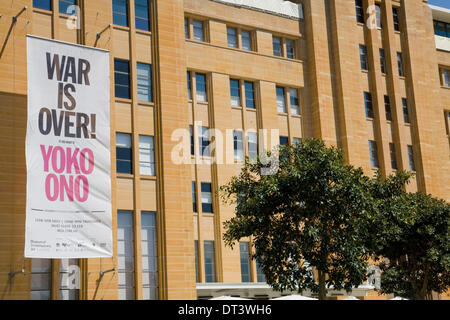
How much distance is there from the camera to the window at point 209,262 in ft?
113

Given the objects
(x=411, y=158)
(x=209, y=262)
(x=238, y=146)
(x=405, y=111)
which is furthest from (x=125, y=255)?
(x=405, y=111)

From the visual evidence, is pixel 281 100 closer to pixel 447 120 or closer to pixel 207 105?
pixel 207 105

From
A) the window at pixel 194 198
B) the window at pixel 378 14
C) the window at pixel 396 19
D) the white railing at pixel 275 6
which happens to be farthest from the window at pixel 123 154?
the window at pixel 396 19

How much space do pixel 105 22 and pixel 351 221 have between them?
1637 cm

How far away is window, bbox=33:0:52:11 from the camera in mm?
30062

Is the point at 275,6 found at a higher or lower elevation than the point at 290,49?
higher

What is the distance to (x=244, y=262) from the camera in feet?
118

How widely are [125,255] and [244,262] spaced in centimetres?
860

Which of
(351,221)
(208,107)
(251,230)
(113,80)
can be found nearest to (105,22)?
(113,80)

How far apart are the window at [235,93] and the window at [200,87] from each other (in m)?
1.98

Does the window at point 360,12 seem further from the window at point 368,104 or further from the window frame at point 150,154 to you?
the window frame at point 150,154

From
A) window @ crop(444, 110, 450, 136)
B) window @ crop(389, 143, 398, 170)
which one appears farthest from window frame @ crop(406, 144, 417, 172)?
window @ crop(444, 110, 450, 136)

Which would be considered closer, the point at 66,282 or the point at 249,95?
the point at 66,282
